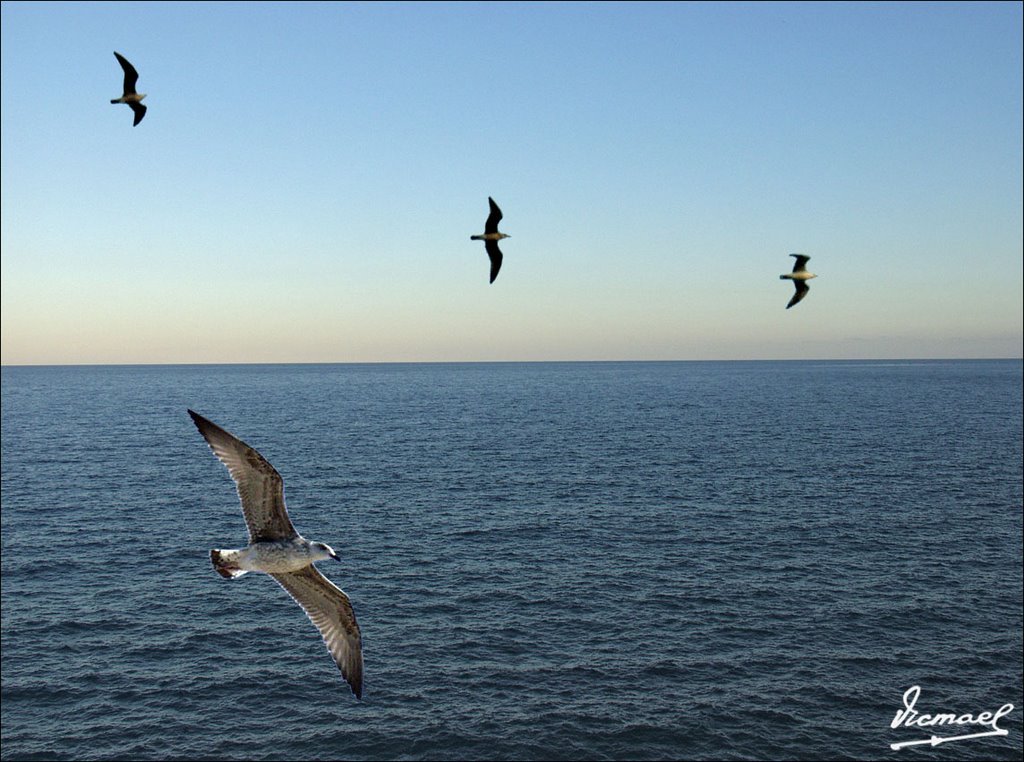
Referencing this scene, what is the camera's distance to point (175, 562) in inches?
2771

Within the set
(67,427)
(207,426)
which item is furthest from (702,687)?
(67,427)

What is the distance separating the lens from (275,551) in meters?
12.1

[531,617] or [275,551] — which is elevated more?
[275,551]

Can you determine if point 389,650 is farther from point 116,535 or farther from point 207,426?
point 207,426

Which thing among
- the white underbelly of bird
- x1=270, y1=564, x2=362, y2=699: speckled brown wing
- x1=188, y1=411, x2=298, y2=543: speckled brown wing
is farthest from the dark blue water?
x1=188, y1=411, x2=298, y2=543: speckled brown wing

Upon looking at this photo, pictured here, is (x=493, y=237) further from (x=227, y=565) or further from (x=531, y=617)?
(x=531, y=617)

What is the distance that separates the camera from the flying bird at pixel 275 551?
11.4m

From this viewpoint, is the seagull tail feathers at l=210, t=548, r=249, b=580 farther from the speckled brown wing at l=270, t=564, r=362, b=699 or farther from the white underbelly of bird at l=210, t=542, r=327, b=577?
the speckled brown wing at l=270, t=564, r=362, b=699

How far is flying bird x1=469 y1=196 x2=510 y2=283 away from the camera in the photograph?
673 inches

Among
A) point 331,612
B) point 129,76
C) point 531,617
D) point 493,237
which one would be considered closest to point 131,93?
point 129,76

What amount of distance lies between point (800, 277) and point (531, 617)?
4548 centimetres

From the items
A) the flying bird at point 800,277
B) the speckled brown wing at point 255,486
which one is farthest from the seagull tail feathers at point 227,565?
the flying bird at point 800,277

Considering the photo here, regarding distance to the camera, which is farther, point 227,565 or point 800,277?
point 800,277

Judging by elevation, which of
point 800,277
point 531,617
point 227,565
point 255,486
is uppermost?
point 800,277
